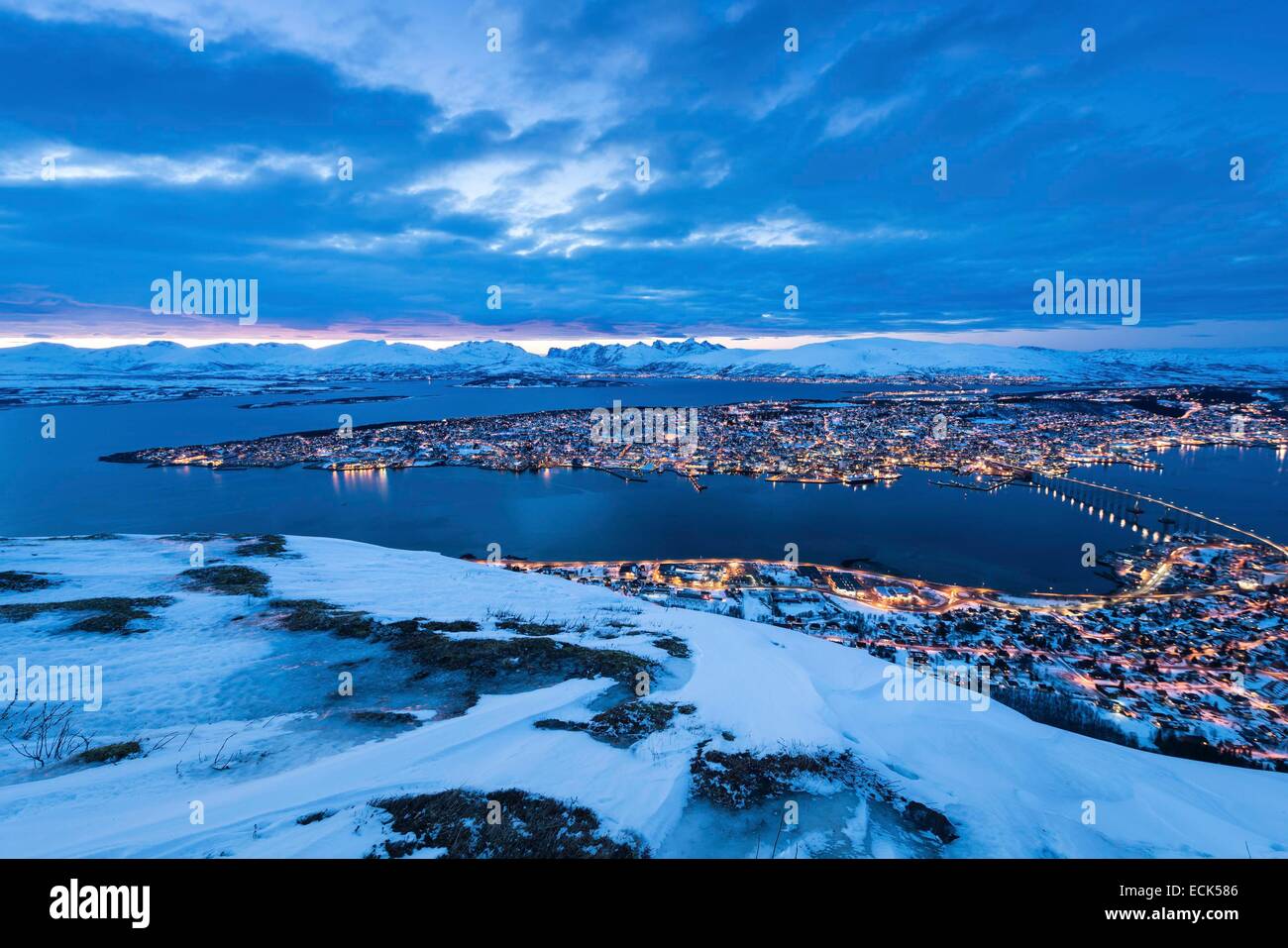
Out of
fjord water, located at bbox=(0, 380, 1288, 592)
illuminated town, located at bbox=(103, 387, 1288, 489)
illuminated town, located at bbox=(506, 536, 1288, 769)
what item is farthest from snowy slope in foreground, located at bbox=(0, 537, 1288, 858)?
illuminated town, located at bbox=(103, 387, 1288, 489)

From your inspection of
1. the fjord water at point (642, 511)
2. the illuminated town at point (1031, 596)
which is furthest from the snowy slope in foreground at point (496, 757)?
the fjord water at point (642, 511)

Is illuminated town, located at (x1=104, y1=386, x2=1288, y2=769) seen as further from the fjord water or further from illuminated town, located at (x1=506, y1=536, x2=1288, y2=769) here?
the fjord water

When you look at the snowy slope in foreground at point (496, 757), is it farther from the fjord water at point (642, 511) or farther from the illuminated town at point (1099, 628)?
the fjord water at point (642, 511)

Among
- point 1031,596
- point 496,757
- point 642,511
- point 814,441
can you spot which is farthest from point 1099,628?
point 814,441

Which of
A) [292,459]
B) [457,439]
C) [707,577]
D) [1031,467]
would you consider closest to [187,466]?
[292,459]

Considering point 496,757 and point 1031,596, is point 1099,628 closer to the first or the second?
point 1031,596
